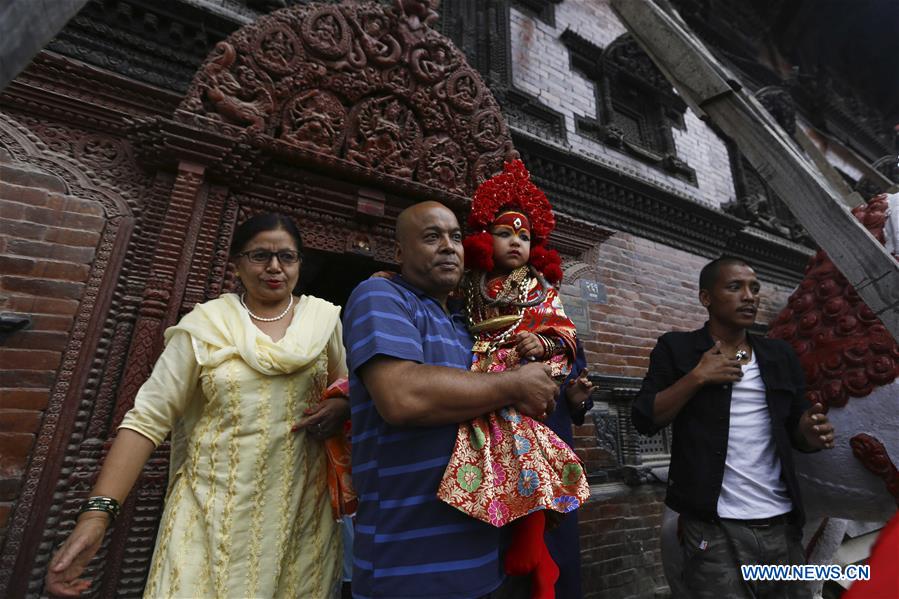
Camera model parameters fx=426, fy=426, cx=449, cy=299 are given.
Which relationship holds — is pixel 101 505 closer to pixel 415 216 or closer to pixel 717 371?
pixel 415 216

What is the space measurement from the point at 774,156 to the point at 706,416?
110 cm

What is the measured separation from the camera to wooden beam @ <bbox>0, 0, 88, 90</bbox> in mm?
872

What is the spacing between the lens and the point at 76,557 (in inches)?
42.8

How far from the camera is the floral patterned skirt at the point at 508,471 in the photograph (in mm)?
1060

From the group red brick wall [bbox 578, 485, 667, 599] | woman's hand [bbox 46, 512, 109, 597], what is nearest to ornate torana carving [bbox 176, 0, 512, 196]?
woman's hand [bbox 46, 512, 109, 597]

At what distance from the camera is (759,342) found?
2023 mm

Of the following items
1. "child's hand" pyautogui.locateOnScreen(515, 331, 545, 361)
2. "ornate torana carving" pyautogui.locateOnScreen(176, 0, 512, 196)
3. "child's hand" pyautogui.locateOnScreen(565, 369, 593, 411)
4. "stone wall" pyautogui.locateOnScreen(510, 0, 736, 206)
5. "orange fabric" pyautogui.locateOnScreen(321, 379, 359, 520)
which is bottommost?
"orange fabric" pyautogui.locateOnScreen(321, 379, 359, 520)

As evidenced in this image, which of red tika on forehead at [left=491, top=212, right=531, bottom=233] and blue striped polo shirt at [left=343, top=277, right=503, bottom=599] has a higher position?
red tika on forehead at [left=491, top=212, right=531, bottom=233]

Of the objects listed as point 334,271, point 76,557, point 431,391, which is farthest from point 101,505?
point 334,271

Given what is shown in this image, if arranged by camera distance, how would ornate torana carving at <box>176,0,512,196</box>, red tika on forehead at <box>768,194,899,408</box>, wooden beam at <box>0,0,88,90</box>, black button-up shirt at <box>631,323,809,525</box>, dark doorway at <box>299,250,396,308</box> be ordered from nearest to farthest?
1. wooden beam at <box>0,0,88,90</box>
2. black button-up shirt at <box>631,323,809,525</box>
3. red tika on forehead at <box>768,194,899,408</box>
4. ornate torana carving at <box>176,0,512,196</box>
5. dark doorway at <box>299,250,396,308</box>

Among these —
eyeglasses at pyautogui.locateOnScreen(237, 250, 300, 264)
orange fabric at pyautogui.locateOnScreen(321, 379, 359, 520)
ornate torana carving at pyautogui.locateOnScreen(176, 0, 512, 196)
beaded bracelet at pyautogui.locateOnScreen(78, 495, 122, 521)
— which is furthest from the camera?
ornate torana carving at pyautogui.locateOnScreen(176, 0, 512, 196)

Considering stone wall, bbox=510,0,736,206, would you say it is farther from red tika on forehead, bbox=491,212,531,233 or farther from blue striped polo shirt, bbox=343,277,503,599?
blue striped polo shirt, bbox=343,277,503,599

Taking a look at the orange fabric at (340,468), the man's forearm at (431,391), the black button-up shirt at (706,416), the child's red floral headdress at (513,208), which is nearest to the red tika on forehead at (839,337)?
the black button-up shirt at (706,416)

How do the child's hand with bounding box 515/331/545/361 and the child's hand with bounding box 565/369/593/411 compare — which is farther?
the child's hand with bounding box 565/369/593/411
